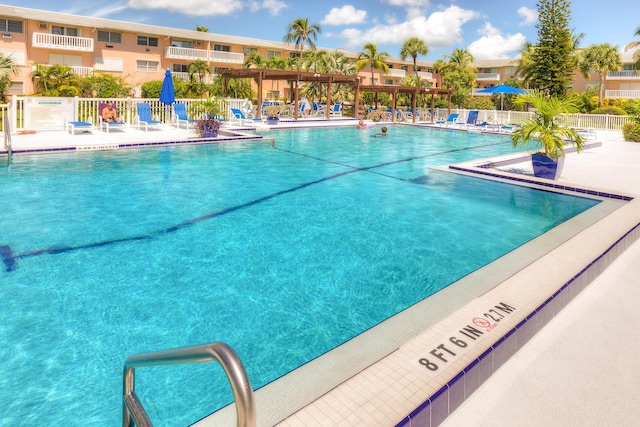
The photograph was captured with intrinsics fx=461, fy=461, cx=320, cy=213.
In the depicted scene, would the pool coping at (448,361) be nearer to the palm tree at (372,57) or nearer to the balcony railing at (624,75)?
the palm tree at (372,57)

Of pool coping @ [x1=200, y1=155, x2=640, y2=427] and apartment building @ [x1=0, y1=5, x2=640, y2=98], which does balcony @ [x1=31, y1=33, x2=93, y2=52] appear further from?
A: pool coping @ [x1=200, y1=155, x2=640, y2=427]

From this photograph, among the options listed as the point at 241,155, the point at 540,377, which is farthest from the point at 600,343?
the point at 241,155

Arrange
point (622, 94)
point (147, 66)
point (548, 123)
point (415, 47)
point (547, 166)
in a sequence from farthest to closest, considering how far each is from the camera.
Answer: point (415, 47)
point (622, 94)
point (147, 66)
point (547, 166)
point (548, 123)

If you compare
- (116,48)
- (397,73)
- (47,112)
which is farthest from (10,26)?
(397,73)

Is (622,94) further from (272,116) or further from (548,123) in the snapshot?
(548,123)

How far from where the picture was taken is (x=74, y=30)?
33.0m

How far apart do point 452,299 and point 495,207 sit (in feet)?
14.4

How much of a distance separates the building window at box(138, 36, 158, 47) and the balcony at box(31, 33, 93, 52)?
14.2 feet

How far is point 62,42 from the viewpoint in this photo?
103 feet

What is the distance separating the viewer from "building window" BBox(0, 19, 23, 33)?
1182 inches

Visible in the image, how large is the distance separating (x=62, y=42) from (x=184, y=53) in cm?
871

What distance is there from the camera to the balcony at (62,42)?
30.5 meters

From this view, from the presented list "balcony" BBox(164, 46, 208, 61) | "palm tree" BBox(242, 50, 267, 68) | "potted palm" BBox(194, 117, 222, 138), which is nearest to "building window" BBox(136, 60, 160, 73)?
"balcony" BBox(164, 46, 208, 61)

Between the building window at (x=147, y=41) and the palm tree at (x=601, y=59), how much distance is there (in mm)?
40210
